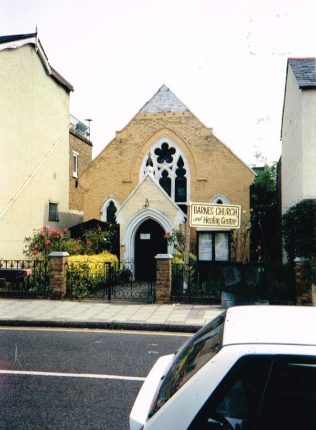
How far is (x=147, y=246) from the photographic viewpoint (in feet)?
60.8

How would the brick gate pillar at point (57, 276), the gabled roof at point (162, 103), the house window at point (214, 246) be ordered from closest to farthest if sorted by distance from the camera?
the brick gate pillar at point (57, 276), the house window at point (214, 246), the gabled roof at point (162, 103)

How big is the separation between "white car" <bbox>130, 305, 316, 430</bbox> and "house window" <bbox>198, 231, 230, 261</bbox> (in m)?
12.1

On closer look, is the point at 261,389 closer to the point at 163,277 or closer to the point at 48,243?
the point at 163,277

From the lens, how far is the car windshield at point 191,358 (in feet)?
7.96

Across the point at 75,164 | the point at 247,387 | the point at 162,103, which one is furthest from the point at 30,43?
the point at 247,387

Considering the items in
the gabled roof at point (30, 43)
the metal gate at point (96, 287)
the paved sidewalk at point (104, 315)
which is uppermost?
the gabled roof at point (30, 43)

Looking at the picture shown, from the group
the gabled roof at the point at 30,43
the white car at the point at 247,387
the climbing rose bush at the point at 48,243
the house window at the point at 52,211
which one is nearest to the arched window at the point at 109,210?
the house window at the point at 52,211

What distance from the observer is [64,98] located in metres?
22.0

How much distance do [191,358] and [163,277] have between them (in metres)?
8.92

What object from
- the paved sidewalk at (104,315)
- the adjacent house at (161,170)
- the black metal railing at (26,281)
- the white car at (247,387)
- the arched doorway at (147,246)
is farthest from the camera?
the adjacent house at (161,170)

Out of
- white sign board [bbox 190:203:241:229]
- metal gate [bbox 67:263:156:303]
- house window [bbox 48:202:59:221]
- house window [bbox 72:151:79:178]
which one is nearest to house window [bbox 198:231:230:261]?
white sign board [bbox 190:203:241:229]

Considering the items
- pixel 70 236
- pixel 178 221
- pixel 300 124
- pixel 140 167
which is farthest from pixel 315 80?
pixel 70 236

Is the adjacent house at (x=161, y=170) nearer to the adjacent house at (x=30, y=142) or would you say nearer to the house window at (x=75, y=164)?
the adjacent house at (x=30, y=142)

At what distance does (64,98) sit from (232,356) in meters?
21.7
